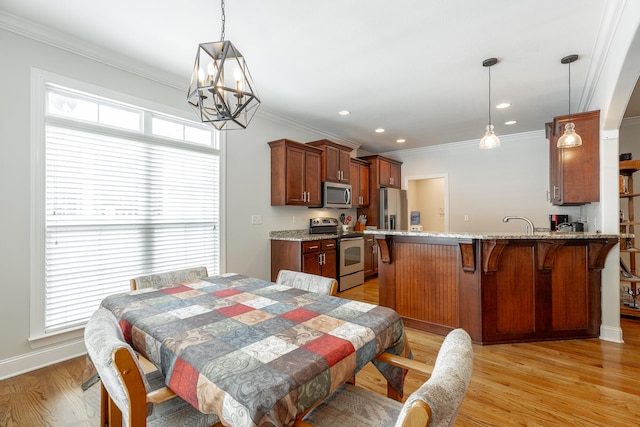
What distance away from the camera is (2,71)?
215cm

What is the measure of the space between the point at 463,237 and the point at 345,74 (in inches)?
78.5

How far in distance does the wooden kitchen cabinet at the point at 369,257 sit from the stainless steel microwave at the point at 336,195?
0.85m

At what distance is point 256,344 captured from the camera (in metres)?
1.04

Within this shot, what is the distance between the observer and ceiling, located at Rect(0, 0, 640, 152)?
2.05 meters

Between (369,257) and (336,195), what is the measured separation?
1443 mm

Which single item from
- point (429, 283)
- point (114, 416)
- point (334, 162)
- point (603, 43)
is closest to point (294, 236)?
point (334, 162)

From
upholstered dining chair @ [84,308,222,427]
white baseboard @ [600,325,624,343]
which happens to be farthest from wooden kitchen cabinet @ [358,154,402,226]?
upholstered dining chair @ [84,308,222,427]

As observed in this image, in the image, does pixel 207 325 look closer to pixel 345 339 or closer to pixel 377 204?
pixel 345 339

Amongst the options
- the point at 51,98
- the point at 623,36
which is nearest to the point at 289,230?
the point at 51,98

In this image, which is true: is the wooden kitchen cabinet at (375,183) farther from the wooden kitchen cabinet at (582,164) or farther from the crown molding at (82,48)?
the crown molding at (82,48)

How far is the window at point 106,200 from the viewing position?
237cm

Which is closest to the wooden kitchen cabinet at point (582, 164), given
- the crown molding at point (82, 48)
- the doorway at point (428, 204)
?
the doorway at point (428, 204)

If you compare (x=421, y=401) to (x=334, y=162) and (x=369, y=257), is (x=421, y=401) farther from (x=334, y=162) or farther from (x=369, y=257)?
(x=369, y=257)

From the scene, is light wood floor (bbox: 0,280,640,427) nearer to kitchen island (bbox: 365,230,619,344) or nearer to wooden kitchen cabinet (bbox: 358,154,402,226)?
kitchen island (bbox: 365,230,619,344)
